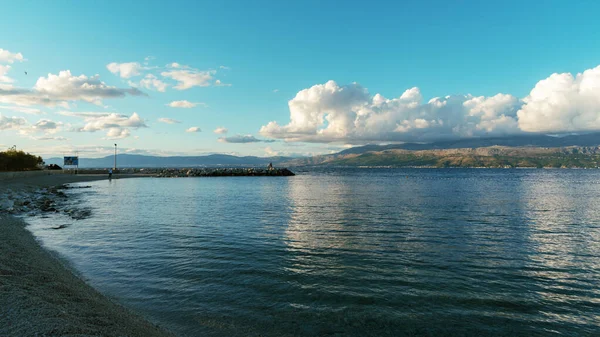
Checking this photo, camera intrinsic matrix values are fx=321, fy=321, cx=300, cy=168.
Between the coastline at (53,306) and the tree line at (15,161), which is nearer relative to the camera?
the coastline at (53,306)

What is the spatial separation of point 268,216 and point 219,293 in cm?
2290

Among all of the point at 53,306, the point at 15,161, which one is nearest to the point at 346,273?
the point at 53,306

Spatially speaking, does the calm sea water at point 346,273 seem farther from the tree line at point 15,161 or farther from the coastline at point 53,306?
the tree line at point 15,161

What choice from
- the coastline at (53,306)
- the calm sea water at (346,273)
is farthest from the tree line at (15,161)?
the coastline at (53,306)

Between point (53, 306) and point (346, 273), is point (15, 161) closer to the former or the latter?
point (53, 306)

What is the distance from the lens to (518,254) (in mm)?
20312

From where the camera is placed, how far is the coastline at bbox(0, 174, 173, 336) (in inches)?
325

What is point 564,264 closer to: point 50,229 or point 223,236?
point 223,236

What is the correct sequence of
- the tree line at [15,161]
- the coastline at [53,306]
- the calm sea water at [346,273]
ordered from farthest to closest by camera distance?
the tree line at [15,161] → the calm sea water at [346,273] → the coastline at [53,306]

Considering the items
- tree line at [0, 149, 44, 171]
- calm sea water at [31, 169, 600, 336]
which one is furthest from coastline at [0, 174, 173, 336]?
tree line at [0, 149, 44, 171]

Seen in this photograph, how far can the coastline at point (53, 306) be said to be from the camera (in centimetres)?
826

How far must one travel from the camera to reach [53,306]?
9852 millimetres

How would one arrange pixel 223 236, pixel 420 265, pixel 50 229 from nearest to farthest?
pixel 420 265 < pixel 223 236 < pixel 50 229

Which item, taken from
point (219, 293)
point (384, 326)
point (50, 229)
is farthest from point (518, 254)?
point (50, 229)
